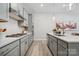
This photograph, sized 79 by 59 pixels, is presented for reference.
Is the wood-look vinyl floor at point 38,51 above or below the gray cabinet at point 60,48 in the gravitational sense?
below

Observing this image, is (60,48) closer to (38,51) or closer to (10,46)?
(10,46)

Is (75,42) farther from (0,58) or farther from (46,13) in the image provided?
(46,13)

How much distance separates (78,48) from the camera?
160 cm

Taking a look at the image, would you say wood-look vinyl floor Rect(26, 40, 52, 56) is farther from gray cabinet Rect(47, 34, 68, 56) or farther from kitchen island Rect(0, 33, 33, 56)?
kitchen island Rect(0, 33, 33, 56)

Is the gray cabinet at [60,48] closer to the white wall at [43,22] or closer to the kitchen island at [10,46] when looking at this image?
the kitchen island at [10,46]

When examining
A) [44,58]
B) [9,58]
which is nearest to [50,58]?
[44,58]

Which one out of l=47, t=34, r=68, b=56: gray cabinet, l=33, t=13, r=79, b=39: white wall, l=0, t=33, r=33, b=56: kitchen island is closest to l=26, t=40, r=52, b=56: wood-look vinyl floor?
l=47, t=34, r=68, b=56: gray cabinet

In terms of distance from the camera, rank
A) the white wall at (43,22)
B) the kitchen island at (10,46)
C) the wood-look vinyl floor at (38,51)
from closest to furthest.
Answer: the kitchen island at (10,46) < the wood-look vinyl floor at (38,51) < the white wall at (43,22)

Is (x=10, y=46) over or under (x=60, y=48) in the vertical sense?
over

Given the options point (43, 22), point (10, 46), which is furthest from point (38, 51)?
point (43, 22)

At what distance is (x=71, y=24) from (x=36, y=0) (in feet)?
24.0

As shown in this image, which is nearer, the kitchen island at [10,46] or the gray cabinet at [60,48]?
the kitchen island at [10,46]

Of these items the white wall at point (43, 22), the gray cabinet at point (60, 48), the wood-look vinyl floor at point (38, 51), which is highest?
the white wall at point (43, 22)

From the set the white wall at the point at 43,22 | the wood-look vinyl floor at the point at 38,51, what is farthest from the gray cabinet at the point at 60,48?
the white wall at the point at 43,22
